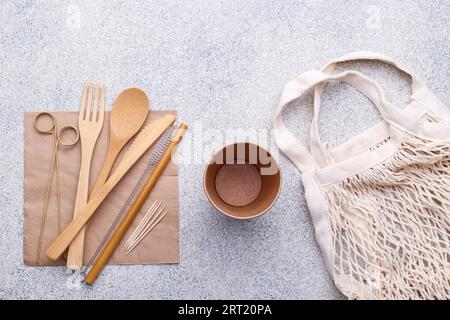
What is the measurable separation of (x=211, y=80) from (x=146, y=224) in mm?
235

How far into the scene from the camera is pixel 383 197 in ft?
2.33

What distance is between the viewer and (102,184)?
2.28 feet

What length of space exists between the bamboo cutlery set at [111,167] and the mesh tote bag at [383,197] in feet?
0.60

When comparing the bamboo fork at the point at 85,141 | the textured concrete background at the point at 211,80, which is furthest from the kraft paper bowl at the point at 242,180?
the bamboo fork at the point at 85,141

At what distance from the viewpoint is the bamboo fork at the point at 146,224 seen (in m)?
0.70

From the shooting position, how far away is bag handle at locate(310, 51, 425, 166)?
0.71m

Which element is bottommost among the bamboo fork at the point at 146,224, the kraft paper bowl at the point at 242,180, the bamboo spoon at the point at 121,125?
the bamboo fork at the point at 146,224

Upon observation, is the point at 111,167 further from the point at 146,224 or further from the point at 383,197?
the point at 383,197

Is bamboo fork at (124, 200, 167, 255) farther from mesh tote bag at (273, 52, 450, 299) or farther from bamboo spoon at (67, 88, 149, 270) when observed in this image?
mesh tote bag at (273, 52, 450, 299)

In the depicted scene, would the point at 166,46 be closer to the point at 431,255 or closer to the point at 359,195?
the point at 359,195

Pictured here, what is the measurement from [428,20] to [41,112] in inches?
23.9

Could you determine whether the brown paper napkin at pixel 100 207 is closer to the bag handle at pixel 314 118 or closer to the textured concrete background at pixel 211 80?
the textured concrete background at pixel 211 80

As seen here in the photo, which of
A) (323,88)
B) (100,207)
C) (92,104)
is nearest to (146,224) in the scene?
(100,207)

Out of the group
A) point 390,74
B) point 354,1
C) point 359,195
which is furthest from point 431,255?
point 354,1
